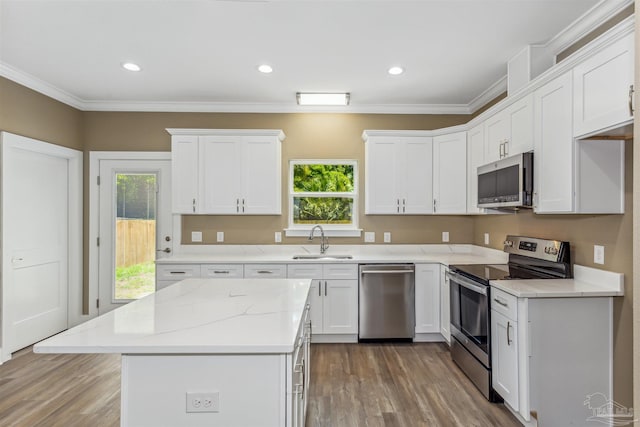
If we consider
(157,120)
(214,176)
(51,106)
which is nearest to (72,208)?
(51,106)

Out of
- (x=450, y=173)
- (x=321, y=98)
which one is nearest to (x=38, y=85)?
(x=321, y=98)

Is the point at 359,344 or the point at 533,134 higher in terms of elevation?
the point at 533,134

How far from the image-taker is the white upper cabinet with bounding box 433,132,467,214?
388 centimetres

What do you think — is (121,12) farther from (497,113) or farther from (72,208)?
(497,113)

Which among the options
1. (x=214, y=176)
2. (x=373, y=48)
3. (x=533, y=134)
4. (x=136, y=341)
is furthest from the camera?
(x=214, y=176)

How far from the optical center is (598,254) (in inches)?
92.0

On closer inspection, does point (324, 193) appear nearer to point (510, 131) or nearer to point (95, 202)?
point (510, 131)

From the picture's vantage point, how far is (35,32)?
2697mm

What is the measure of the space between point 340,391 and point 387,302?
1213mm

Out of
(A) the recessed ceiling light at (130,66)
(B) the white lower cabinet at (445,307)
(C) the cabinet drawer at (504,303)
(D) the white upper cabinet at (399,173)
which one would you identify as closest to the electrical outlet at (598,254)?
(C) the cabinet drawer at (504,303)

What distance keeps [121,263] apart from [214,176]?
1666 millimetres

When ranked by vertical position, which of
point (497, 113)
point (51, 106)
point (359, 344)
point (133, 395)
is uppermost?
point (51, 106)

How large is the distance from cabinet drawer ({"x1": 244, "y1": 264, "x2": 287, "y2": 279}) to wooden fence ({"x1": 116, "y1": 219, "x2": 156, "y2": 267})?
145 centimetres

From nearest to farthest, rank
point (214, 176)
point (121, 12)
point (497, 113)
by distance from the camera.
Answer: point (121, 12), point (497, 113), point (214, 176)
